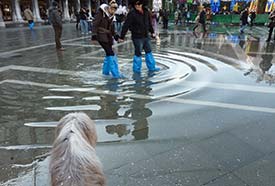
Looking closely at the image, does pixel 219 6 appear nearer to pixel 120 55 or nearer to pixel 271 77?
pixel 120 55

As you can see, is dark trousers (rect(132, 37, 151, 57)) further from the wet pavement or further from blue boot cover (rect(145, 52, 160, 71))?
the wet pavement

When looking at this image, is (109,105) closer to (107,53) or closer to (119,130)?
(119,130)

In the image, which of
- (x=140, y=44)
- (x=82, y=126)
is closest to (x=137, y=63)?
(x=140, y=44)

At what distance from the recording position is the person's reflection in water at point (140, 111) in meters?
4.10

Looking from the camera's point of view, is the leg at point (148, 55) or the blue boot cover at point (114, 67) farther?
the leg at point (148, 55)

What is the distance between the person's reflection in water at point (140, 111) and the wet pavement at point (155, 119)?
2 centimetres

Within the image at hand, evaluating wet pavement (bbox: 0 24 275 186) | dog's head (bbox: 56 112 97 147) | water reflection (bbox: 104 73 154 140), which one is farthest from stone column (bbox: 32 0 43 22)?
dog's head (bbox: 56 112 97 147)

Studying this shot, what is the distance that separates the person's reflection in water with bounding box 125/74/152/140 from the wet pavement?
0.06 feet

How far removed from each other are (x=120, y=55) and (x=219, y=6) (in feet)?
86.6

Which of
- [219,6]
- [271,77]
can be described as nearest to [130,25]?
[271,77]

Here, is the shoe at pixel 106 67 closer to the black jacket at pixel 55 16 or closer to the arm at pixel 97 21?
the arm at pixel 97 21

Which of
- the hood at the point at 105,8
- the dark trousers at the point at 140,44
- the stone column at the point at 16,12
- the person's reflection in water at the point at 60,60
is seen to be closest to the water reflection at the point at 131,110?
the dark trousers at the point at 140,44

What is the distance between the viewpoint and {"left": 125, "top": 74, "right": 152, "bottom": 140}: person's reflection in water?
13.4 ft

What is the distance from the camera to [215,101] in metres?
5.36
